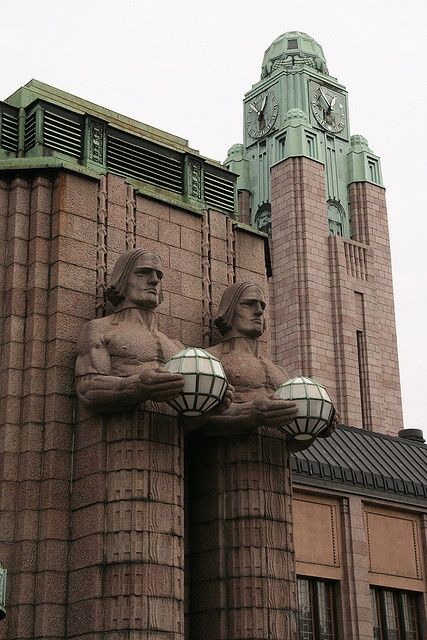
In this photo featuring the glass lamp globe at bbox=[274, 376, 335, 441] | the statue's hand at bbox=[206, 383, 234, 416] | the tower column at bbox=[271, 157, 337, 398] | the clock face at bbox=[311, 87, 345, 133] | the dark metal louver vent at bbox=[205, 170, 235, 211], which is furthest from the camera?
the clock face at bbox=[311, 87, 345, 133]

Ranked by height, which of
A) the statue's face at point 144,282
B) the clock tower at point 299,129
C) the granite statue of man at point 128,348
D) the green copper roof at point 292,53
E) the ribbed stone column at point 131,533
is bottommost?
the ribbed stone column at point 131,533

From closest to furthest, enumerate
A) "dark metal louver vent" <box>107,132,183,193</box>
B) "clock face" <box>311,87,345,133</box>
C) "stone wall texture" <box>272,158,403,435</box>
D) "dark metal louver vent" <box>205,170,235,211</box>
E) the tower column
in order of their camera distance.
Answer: "dark metal louver vent" <box>107,132,183,193</box> → "dark metal louver vent" <box>205,170,235,211</box> → the tower column → "stone wall texture" <box>272,158,403,435</box> → "clock face" <box>311,87,345,133</box>

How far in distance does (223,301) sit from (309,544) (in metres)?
7.27

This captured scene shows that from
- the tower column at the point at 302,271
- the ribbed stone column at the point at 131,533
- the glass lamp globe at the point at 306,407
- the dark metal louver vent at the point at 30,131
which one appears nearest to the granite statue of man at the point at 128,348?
the ribbed stone column at the point at 131,533

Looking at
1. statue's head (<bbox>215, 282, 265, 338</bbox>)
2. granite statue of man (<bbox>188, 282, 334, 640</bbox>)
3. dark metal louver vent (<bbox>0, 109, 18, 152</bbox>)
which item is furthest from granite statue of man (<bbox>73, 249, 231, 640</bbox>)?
dark metal louver vent (<bbox>0, 109, 18, 152</bbox>)

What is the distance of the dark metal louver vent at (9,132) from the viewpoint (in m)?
19.4

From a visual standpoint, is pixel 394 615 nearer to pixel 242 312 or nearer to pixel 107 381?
pixel 242 312

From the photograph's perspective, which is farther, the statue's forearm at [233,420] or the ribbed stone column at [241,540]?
the statue's forearm at [233,420]

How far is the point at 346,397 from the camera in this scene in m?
72.9

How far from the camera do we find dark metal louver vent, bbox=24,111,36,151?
19.4m

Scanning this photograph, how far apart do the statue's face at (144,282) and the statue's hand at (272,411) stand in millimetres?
2407

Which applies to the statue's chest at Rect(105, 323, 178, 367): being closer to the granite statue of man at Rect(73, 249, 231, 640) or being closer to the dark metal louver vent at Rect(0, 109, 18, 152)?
the granite statue of man at Rect(73, 249, 231, 640)

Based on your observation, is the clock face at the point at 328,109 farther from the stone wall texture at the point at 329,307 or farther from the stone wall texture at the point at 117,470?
the stone wall texture at the point at 117,470

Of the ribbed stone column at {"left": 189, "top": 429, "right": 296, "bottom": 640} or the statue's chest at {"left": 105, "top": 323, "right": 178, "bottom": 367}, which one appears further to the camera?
the statue's chest at {"left": 105, "top": 323, "right": 178, "bottom": 367}
